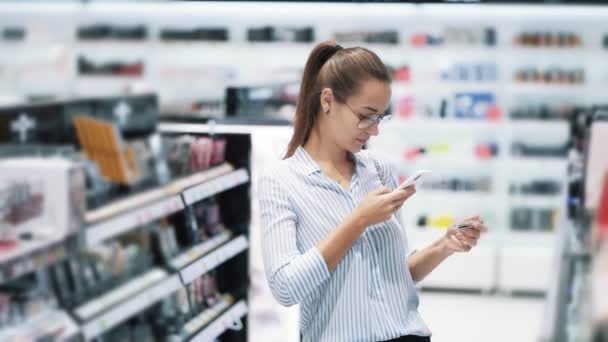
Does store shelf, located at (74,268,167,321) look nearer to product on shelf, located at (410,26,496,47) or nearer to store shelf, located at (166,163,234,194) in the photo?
store shelf, located at (166,163,234,194)

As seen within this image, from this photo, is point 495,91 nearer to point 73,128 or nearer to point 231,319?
point 231,319

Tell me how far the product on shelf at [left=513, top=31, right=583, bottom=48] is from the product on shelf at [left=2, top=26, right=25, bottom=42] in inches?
232

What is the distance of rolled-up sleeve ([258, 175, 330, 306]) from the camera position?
67.3 inches

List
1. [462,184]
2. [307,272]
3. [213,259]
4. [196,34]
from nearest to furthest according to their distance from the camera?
[307,272], [213,259], [462,184], [196,34]

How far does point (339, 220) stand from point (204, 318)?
5.30 feet

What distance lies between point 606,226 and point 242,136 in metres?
2.56

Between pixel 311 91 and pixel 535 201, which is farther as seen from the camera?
pixel 535 201

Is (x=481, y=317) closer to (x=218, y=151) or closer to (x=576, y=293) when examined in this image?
(x=218, y=151)

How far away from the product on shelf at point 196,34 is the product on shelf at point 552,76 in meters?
3.10

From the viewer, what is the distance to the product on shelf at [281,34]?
7582mm

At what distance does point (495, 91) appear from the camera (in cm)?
710

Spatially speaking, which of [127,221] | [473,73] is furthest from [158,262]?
[473,73]

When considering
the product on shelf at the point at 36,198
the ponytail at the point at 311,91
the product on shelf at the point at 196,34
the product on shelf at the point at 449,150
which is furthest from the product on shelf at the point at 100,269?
the product on shelf at the point at 196,34

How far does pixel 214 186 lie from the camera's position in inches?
123
